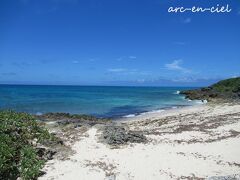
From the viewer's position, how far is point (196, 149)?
1662cm

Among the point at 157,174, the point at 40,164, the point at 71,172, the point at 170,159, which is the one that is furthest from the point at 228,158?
the point at 40,164

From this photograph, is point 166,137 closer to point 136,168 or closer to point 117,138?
point 117,138

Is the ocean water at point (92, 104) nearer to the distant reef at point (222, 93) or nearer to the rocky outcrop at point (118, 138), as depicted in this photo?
the distant reef at point (222, 93)

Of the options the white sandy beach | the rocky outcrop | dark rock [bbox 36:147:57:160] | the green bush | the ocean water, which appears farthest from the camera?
the ocean water

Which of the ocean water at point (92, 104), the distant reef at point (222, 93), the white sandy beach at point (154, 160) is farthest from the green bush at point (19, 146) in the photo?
the distant reef at point (222, 93)

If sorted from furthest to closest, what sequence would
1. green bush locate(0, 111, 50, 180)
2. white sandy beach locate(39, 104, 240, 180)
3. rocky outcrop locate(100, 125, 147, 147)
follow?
rocky outcrop locate(100, 125, 147, 147) → white sandy beach locate(39, 104, 240, 180) → green bush locate(0, 111, 50, 180)

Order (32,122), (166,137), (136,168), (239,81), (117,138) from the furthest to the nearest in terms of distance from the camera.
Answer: (239,81), (166,137), (117,138), (32,122), (136,168)

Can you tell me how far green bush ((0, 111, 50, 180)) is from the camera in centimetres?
1156

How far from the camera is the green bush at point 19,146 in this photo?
1156cm

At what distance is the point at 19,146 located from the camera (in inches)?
523

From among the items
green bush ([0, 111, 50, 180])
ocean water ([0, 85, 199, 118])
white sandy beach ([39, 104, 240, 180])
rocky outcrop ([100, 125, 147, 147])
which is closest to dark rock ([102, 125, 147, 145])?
rocky outcrop ([100, 125, 147, 147])

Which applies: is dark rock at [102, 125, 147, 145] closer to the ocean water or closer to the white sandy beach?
the white sandy beach

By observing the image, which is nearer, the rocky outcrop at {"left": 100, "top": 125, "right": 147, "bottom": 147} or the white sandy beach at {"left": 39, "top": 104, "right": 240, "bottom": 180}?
the white sandy beach at {"left": 39, "top": 104, "right": 240, "bottom": 180}

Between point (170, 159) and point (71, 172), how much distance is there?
5.10 metres
